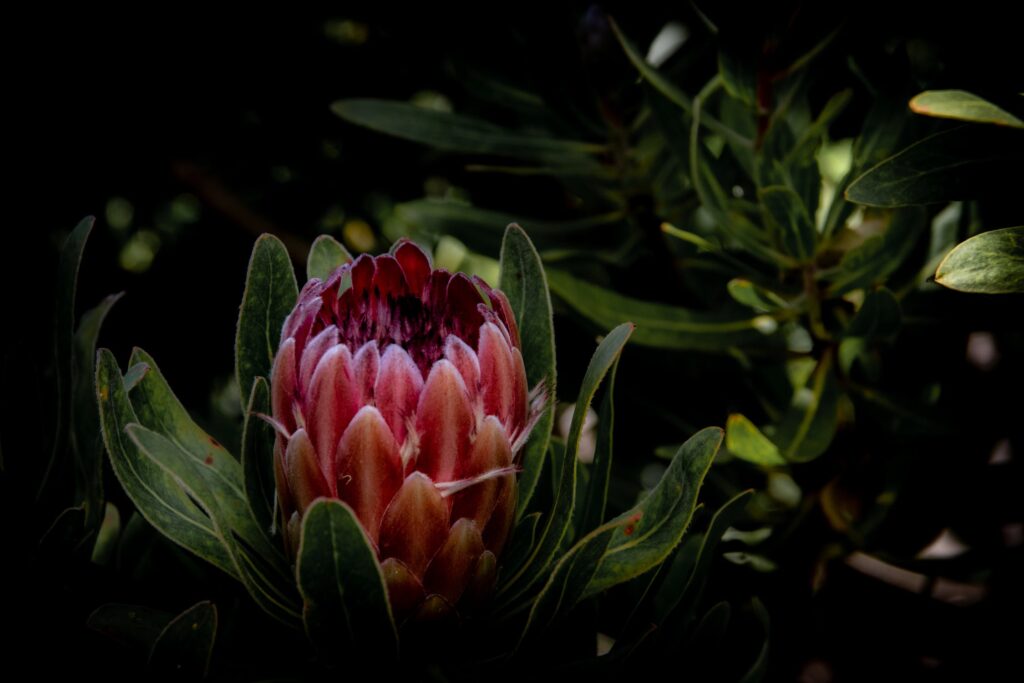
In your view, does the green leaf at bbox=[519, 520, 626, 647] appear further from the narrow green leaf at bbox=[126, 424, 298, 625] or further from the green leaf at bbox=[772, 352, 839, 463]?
the green leaf at bbox=[772, 352, 839, 463]

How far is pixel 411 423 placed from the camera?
68cm

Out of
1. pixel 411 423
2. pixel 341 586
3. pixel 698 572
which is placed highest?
pixel 411 423

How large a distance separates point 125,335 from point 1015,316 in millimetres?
1455

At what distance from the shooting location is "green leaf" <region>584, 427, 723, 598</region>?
0.74m

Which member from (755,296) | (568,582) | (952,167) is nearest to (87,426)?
(568,582)

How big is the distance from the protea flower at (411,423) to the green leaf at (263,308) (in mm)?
118

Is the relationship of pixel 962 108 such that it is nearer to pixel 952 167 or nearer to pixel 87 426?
pixel 952 167

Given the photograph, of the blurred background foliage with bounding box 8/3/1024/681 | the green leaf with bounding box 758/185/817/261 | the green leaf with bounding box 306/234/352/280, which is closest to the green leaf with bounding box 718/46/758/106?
the blurred background foliage with bounding box 8/3/1024/681

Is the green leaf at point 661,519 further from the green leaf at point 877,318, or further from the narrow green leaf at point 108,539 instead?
the narrow green leaf at point 108,539

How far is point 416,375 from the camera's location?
0.68 metres

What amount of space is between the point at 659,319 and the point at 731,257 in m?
0.11

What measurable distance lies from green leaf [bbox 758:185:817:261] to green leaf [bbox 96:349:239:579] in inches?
26.5

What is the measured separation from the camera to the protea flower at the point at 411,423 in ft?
2.20

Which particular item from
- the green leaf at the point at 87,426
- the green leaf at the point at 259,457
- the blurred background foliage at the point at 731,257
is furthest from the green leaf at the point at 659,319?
the green leaf at the point at 87,426
